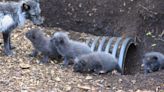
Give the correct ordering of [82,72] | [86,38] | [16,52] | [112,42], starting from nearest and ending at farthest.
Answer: [82,72] → [16,52] → [112,42] → [86,38]

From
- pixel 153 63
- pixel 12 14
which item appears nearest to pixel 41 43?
pixel 12 14

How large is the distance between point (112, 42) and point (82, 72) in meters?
1.69

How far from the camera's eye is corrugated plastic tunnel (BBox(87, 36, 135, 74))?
882cm

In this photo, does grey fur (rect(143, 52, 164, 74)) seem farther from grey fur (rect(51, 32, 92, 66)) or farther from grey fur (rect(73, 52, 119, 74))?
grey fur (rect(51, 32, 92, 66))

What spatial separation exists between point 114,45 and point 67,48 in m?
1.35

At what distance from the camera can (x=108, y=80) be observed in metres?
7.27

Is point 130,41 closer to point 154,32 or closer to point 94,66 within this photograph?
point 154,32

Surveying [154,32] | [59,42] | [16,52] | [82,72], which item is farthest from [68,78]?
[154,32]

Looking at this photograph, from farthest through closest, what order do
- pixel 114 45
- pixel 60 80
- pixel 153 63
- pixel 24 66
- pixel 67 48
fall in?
pixel 114 45
pixel 153 63
pixel 67 48
pixel 24 66
pixel 60 80

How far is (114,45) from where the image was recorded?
8977mm

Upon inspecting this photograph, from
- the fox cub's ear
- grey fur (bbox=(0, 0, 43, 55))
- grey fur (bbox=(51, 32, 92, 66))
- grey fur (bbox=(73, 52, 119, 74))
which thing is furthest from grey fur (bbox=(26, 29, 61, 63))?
grey fur (bbox=(73, 52, 119, 74))

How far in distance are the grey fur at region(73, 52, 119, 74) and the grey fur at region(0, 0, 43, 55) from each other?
4.49 ft

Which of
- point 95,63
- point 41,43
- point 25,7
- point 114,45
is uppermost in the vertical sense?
point 25,7

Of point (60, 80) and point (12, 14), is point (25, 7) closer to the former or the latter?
point (12, 14)
